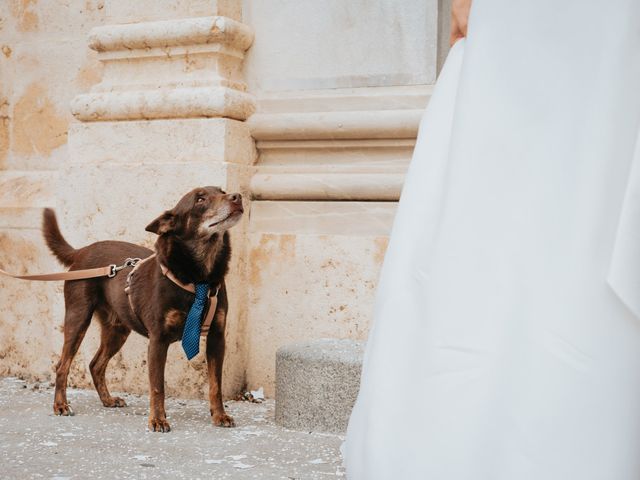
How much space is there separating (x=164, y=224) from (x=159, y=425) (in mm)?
848

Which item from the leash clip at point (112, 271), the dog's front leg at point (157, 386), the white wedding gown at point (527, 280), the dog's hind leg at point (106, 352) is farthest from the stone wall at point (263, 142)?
the white wedding gown at point (527, 280)

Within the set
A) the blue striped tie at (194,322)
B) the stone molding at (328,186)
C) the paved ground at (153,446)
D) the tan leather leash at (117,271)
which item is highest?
the stone molding at (328,186)

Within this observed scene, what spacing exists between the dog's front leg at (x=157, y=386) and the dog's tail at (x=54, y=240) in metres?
0.77

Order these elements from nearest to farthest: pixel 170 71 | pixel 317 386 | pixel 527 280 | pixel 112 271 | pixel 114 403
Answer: pixel 527 280 < pixel 317 386 < pixel 112 271 < pixel 114 403 < pixel 170 71

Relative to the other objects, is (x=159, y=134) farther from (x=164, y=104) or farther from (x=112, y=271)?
(x=112, y=271)

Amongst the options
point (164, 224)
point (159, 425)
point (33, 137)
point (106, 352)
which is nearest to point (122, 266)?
A: point (164, 224)

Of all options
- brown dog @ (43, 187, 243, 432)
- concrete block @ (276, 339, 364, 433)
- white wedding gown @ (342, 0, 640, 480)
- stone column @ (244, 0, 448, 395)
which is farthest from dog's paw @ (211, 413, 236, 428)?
white wedding gown @ (342, 0, 640, 480)

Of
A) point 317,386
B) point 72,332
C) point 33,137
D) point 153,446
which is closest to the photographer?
point 153,446

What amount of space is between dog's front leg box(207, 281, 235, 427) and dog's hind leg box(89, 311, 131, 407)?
63 cm

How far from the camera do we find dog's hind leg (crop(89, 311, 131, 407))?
14.1 ft

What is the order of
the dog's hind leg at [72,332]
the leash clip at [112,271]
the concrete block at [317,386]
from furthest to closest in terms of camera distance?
1. the dog's hind leg at [72,332]
2. the leash clip at [112,271]
3. the concrete block at [317,386]

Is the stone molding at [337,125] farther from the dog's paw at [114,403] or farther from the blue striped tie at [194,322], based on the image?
the dog's paw at [114,403]

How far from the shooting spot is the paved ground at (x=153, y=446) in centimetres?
310

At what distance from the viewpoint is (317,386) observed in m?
3.70
